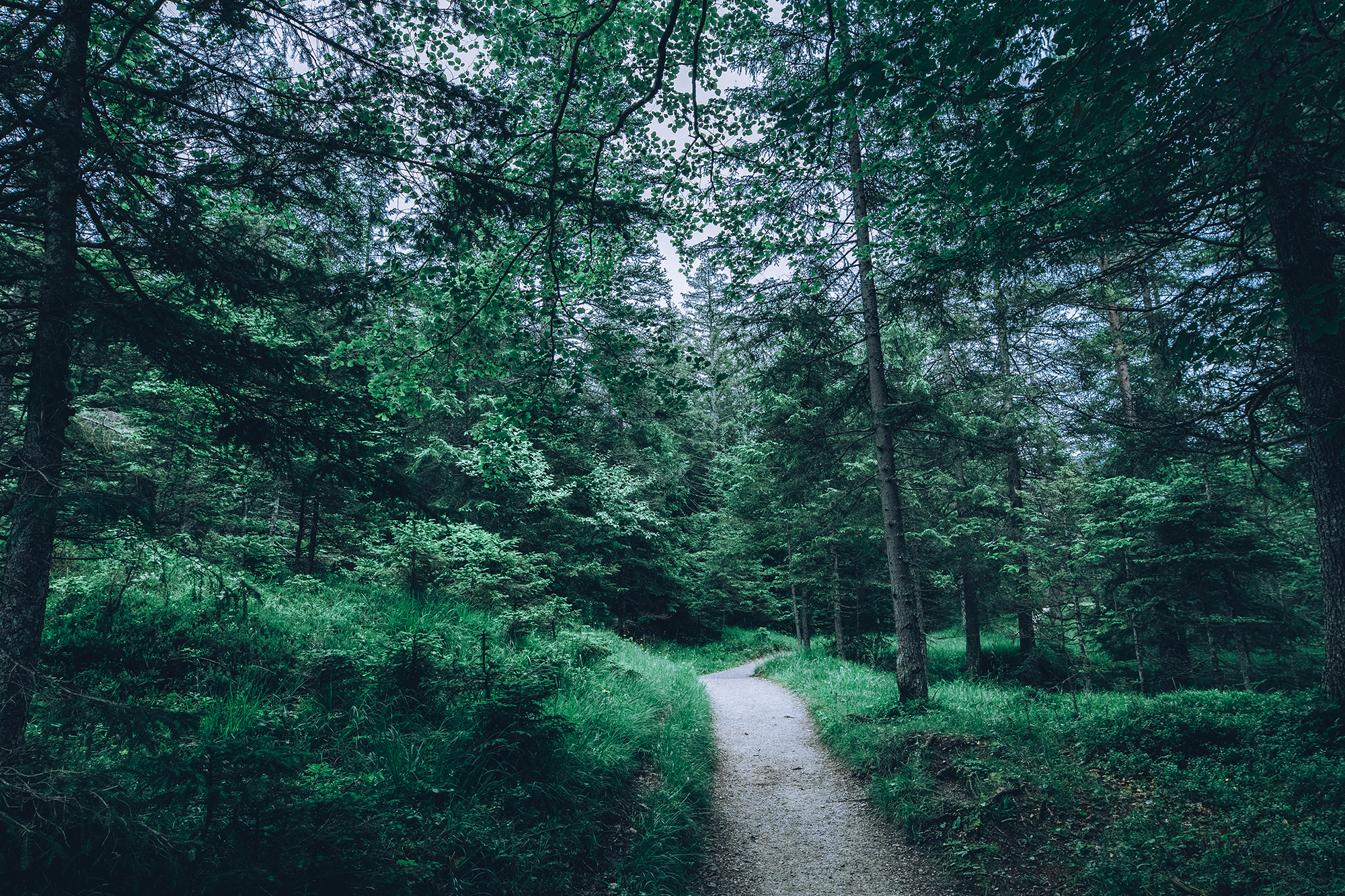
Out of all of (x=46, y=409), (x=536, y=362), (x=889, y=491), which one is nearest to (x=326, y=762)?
(x=46, y=409)

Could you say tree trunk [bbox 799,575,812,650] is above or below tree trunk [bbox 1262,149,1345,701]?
below

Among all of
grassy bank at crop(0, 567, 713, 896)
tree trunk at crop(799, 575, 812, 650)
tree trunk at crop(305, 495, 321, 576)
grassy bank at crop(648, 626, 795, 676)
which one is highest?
tree trunk at crop(305, 495, 321, 576)

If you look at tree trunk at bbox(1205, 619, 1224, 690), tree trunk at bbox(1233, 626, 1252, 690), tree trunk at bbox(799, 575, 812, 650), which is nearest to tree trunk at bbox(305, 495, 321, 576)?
tree trunk at bbox(799, 575, 812, 650)

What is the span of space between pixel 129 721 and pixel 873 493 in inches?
505

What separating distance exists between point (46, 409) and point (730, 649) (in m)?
24.1

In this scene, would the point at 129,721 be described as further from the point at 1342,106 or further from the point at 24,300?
the point at 1342,106

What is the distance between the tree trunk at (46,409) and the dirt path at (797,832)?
5.30 metres

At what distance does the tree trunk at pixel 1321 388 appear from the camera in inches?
207

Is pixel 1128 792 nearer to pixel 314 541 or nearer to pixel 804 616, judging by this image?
pixel 314 541

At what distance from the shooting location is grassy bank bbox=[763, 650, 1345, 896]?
13.1ft

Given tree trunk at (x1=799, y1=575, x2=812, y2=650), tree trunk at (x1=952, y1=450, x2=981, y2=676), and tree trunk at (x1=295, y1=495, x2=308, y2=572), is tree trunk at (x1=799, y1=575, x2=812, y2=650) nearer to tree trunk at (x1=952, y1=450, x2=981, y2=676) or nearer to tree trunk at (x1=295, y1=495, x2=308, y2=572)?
tree trunk at (x1=952, y1=450, x2=981, y2=676)

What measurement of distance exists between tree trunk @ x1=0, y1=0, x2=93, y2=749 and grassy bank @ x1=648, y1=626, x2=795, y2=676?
17.7 meters

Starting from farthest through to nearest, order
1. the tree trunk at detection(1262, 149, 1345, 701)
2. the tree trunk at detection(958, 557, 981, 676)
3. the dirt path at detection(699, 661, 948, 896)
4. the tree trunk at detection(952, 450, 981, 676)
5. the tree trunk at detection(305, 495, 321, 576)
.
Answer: the tree trunk at detection(958, 557, 981, 676), the tree trunk at detection(952, 450, 981, 676), the tree trunk at detection(305, 495, 321, 576), the tree trunk at detection(1262, 149, 1345, 701), the dirt path at detection(699, 661, 948, 896)

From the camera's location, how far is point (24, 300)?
3738 mm
